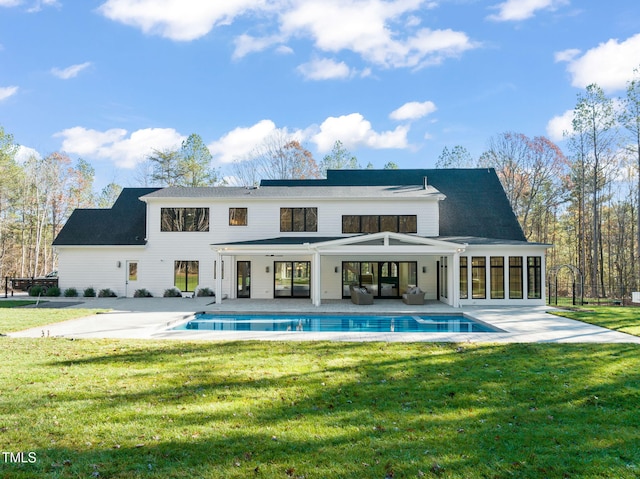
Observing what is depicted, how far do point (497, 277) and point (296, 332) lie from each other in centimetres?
1008

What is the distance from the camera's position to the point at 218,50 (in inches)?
928

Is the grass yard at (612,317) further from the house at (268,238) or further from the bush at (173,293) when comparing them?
the bush at (173,293)

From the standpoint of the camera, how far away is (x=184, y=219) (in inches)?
797

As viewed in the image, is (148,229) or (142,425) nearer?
(142,425)

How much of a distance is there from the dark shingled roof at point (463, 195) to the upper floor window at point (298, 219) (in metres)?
4.61

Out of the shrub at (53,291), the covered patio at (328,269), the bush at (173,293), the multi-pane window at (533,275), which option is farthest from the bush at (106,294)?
the multi-pane window at (533,275)

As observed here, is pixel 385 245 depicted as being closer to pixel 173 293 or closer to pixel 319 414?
pixel 173 293

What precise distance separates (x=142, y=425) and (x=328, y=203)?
15.8 metres

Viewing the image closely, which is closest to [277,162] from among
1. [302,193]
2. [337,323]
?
[302,193]

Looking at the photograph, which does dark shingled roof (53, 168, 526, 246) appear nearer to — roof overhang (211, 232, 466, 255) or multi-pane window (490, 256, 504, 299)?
multi-pane window (490, 256, 504, 299)

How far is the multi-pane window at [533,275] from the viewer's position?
651 inches

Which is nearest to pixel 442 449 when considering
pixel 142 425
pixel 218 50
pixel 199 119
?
pixel 142 425

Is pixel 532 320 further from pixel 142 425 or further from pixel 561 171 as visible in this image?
pixel 561 171

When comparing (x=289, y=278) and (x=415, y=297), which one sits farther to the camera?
(x=289, y=278)
